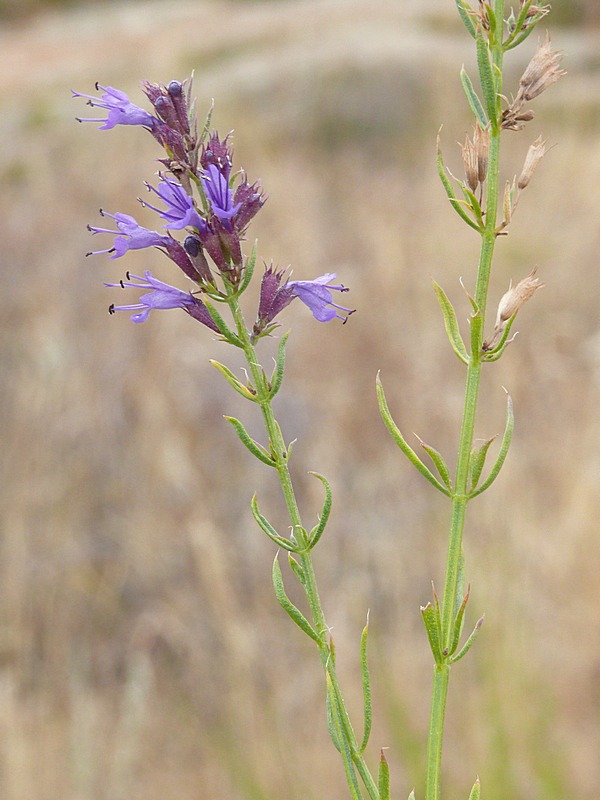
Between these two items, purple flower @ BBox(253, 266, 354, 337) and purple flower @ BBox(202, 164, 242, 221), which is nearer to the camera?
purple flower @ BBox(202, 164, 242, 221)

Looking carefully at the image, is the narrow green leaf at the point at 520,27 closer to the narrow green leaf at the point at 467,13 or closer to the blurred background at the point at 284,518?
the narrow green leaf at the point at 467,13

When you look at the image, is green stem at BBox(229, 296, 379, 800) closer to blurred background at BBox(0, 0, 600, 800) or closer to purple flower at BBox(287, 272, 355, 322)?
purple flower at BBox(287, 272, 355, 322)

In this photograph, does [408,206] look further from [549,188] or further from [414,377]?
[414,377]

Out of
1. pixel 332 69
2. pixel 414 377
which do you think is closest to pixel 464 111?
pixel 332 69

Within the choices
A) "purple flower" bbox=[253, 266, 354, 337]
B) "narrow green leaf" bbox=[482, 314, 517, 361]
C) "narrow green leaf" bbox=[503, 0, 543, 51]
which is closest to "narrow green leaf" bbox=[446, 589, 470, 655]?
"narrow green leaf" bbox=[482, 314, 517, 361]

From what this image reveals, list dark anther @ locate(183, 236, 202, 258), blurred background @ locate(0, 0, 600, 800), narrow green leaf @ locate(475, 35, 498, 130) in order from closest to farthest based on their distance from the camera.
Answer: narrow green leaf @ locate(475, 35, 498, 130)
dark anther @ locate(183, 236, 202, 258)
blurred background @ locate(0, 0, 600, 800)
